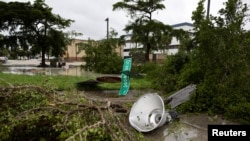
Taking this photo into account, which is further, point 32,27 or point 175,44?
point 175,44

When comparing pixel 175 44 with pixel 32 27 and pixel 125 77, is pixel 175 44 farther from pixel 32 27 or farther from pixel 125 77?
pixel 125 77

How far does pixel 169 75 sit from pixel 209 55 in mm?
3293

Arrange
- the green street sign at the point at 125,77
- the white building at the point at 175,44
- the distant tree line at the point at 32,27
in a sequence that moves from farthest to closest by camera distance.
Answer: the distant tree line at the point at 32,27 < the white building at the point at 175,44 < the green street sign at the point at 125,77

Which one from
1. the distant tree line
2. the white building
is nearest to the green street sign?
the white building

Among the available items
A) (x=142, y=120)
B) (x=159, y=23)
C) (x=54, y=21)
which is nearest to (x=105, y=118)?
(x=142, y=120)

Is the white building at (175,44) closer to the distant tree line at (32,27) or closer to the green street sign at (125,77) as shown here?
the green street sign at (125,77)

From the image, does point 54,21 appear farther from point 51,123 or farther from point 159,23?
point 51,123

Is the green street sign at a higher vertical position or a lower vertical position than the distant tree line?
lower

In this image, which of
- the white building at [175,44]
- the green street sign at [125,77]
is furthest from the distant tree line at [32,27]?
the green street sign at [125,77]

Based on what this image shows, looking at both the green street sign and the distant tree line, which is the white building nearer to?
the green street sign

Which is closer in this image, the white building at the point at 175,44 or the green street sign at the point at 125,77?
the green street sign at the point at 125,77

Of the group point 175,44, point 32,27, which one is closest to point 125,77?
point 32,27

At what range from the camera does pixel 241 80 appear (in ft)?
20.4

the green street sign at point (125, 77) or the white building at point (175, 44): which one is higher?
the white building at point (175, 44)
